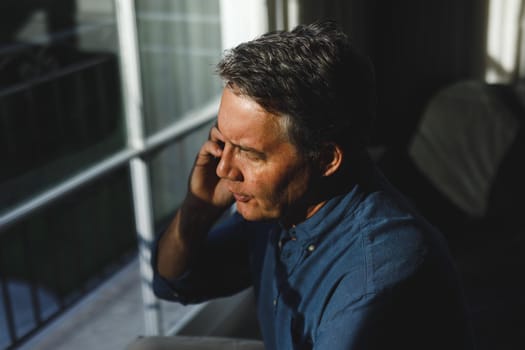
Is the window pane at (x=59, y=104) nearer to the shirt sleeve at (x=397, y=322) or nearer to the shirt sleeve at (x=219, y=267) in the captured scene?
the shirt sleeve at (x=219, y=267)

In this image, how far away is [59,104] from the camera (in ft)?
17.3

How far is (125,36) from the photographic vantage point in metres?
2.46

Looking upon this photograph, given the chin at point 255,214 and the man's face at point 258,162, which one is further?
the chin at point 255,214

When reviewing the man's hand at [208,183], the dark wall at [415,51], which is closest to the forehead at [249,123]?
the man's hand at [208,183]

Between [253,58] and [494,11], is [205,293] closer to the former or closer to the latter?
[253,58]

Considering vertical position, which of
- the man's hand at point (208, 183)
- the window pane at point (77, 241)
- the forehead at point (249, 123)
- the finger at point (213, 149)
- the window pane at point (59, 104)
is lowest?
the window pane at point (77, 241)

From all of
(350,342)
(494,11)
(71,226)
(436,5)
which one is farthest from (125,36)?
(71,226)

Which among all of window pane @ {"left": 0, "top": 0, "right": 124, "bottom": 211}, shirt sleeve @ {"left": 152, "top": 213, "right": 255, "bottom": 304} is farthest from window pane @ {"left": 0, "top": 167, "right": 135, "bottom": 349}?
shirt sleeve @ {"left": 152, "top": 213, "right": 255, "bottom": 304}

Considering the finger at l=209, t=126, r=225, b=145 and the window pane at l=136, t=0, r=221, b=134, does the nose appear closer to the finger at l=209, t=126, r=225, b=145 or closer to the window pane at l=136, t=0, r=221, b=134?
the finger at l=209, t=126, r=225, b=145

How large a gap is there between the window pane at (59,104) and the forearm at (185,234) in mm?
3535

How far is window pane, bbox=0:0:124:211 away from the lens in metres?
5.09

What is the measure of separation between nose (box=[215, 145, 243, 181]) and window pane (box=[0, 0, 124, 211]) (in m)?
3.82

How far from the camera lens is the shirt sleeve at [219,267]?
1.62 metres

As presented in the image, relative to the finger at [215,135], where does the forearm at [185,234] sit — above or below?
below
